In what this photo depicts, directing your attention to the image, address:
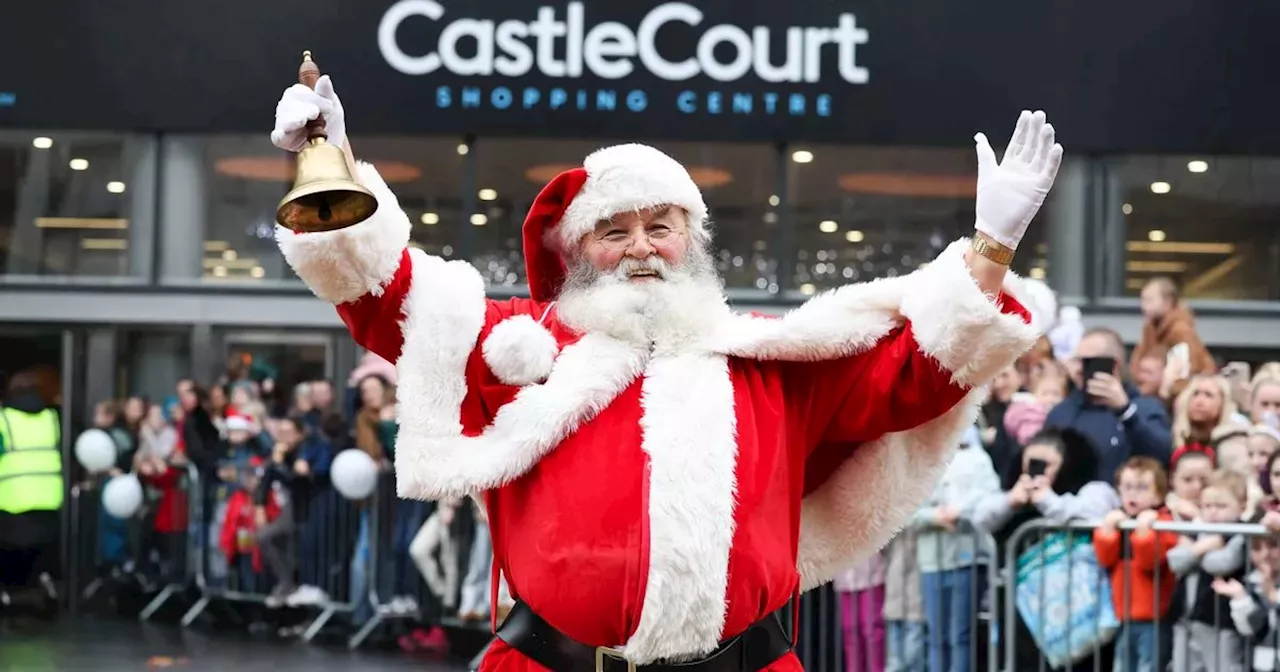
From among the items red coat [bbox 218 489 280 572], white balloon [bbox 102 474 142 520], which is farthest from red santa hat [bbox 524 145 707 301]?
white balloon [bbox 102 474 142 520]

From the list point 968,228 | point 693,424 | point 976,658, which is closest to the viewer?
point 693,424

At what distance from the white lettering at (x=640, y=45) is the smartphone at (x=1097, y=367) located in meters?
7.63

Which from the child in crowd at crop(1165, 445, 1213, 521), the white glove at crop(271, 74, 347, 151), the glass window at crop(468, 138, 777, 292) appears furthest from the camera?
the glass window at crop(468, 138, 777, 292)

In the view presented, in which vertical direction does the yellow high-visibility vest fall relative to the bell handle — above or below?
below

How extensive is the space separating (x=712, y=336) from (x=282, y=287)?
12924 millimetres

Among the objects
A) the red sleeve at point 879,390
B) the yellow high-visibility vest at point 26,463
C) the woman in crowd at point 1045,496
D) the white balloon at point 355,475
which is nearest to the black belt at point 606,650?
the red sleeve at point 879,390

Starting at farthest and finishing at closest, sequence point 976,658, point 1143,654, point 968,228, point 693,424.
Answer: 1. point 968,228
2. point 976,658
3. point 1143,654
4. point 693,424

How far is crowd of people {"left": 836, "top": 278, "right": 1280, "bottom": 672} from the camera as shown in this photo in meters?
7.63

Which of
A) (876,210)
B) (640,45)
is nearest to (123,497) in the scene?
Answer: (640,45)

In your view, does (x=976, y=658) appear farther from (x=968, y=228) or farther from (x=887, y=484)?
(x=968, y=228)

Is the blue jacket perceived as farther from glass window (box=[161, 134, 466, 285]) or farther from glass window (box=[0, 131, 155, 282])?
glass window (box=[0, 131, 155, 282])

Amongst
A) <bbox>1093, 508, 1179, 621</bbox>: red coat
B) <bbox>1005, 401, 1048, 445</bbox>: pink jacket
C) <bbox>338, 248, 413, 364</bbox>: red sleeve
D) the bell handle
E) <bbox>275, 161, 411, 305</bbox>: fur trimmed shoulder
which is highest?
the bell handle

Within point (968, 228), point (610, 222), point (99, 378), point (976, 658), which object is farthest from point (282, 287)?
point (610, 222)

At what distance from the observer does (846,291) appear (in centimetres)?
441
